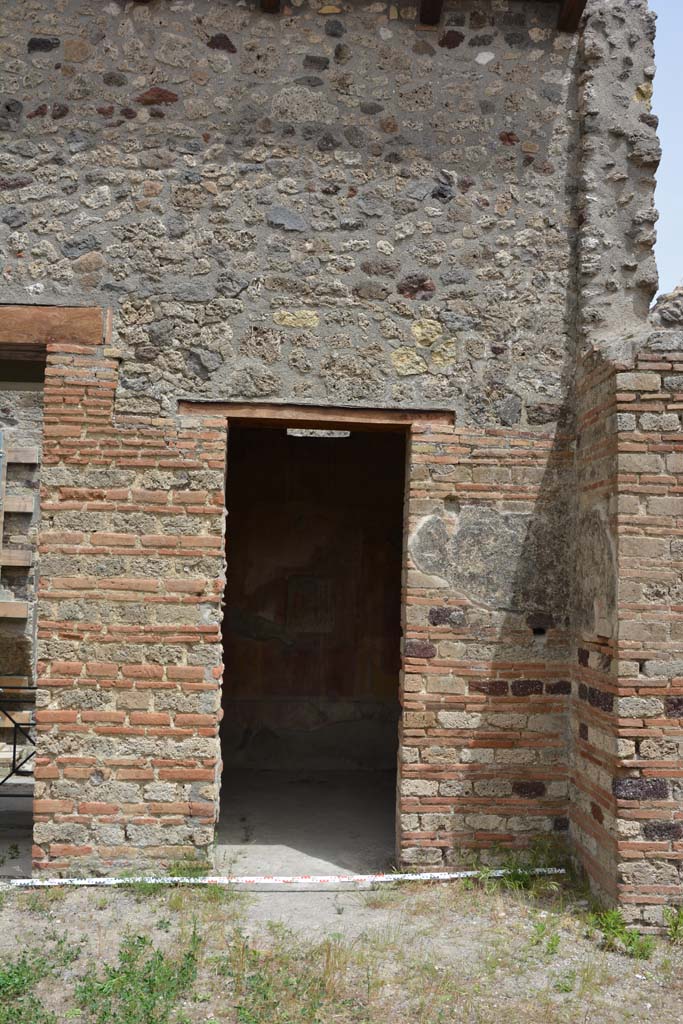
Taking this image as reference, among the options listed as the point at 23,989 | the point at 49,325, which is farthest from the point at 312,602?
the point at 23,989

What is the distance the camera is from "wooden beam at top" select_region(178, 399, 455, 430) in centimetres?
490

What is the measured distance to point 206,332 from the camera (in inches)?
194

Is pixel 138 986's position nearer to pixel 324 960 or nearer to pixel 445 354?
pixel 324 960

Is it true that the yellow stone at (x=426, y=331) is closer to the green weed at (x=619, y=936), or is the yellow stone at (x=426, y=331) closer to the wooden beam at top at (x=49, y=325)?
the wooden beam at top at (x=49, y=325)

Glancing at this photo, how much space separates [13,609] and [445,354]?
237 inches

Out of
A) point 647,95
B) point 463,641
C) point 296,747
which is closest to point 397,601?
point 296,747

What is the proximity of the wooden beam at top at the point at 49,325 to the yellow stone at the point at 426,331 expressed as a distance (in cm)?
184

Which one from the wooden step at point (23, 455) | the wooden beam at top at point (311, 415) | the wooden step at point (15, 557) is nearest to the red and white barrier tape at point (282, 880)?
the wooden beam at top at point (311, 415)

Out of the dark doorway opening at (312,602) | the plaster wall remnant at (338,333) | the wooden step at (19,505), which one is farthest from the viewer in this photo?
the wooden step at (19,505)

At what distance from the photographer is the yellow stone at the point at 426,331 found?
5.01m

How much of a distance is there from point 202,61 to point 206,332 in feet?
5.43

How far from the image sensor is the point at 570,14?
16.7 ft

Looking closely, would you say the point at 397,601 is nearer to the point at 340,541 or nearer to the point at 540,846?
the point at 340,541

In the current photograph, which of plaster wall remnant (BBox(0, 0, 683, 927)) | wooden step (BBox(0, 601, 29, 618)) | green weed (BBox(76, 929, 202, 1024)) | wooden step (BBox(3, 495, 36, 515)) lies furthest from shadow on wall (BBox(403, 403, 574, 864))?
wooden step (BBox(3, 495, 36, 515))
